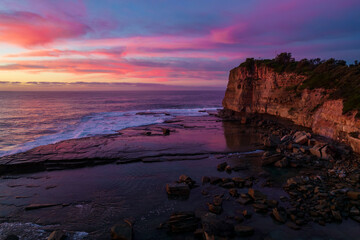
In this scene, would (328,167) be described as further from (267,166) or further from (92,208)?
(92,208)

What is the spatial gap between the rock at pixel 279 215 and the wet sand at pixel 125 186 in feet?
1.11

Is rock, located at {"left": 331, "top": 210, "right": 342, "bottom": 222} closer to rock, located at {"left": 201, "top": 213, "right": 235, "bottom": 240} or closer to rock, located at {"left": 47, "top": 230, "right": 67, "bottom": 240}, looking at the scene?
rock, located at {"left": 201, "top": 213, "right": 235, "bottom": 240}

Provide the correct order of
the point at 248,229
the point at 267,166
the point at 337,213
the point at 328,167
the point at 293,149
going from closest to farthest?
the point at 248,229, the point at 337,213, the point at 328,167, the point at 267,166, the point at 293,149

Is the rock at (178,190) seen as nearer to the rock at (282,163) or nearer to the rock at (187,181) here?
the rock at (187,181)

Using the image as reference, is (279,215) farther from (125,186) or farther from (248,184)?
(125,186)

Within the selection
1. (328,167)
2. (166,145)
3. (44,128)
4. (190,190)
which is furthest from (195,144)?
(44,128)

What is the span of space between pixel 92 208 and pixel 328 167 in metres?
19.7

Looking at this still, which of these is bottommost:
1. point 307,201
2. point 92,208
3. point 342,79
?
point 92,208

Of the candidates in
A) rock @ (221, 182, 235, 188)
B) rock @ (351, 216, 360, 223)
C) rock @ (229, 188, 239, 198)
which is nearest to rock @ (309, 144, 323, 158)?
rock @ (351, 216, 360, 223)

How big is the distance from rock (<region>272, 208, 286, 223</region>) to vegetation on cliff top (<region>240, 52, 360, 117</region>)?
1633 cm

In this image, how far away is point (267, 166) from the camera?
65.1 feet

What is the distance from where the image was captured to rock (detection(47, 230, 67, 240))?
394 inches

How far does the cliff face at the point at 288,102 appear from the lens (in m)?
23.3

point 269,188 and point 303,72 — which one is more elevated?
point 303,72
